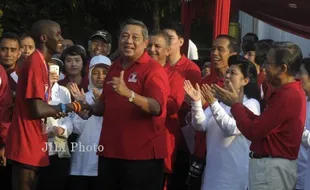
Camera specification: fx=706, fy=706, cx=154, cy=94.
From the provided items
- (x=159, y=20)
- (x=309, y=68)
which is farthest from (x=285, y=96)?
(x=159, y=20)

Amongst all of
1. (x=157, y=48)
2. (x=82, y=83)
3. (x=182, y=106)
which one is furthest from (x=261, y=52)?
(x=82, y=83)

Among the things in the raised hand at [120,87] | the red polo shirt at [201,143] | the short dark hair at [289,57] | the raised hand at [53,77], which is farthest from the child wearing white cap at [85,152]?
the short dark hair at [289,57]

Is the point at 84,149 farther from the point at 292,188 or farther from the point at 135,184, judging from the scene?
the point at 292,188

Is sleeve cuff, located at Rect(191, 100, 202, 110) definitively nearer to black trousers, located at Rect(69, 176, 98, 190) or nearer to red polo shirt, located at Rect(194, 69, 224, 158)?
red polo shirt, located at Rect(194, 69, 224, 158)

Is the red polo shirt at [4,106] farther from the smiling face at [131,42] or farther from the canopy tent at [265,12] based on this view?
the canopy tent at [265,12]

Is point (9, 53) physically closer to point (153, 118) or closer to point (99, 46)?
point (99, 46)

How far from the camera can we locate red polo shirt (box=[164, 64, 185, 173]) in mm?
6740

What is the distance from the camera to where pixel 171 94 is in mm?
6750

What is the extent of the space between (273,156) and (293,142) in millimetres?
187

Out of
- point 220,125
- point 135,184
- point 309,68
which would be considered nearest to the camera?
point 135,184

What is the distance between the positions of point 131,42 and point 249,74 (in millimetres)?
1167

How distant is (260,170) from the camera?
552cm

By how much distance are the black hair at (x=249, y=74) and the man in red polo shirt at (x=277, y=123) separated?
A: 769 mm

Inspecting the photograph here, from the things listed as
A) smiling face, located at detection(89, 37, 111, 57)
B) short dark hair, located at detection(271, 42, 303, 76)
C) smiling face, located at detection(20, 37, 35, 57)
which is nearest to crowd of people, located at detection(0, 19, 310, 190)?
short dark hair, located at detection(271, 42, 303, 76)
